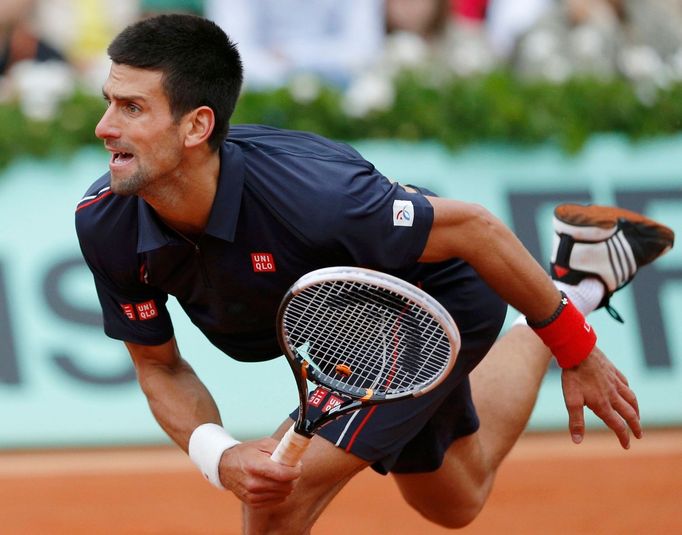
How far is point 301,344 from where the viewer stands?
3789mm

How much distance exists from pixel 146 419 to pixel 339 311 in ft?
12.1

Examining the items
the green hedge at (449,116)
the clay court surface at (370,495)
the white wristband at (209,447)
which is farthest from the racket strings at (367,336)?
the green hedge at (449,116)

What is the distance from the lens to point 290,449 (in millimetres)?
3648

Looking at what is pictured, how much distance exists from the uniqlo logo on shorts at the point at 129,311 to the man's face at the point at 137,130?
19.8 inches

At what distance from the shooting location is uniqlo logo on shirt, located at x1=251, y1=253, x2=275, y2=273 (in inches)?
151

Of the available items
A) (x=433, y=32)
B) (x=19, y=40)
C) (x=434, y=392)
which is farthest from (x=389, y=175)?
(x=434, y=392)

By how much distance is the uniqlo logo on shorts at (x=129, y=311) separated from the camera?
409cm

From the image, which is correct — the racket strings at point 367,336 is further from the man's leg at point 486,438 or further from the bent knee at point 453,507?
the bent knee at point 453,507

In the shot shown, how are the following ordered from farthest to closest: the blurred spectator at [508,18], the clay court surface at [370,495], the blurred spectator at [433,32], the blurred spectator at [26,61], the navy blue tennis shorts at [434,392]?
the blurred spectator at [508,18] → the blurred spectator at [433,32] → the blurred spectator at [26,61] → the clay court surface at [370,495] → the navy blue tennis shorts at [434,392]

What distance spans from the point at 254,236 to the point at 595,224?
180cm

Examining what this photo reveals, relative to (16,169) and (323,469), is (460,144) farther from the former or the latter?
(323,469)

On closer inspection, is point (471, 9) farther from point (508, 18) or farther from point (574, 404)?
point (574, 404)

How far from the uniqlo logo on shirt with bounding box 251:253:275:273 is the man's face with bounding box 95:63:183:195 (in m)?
0.37

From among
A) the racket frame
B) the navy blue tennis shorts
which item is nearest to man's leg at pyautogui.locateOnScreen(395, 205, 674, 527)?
the navy blue tennis shorts
